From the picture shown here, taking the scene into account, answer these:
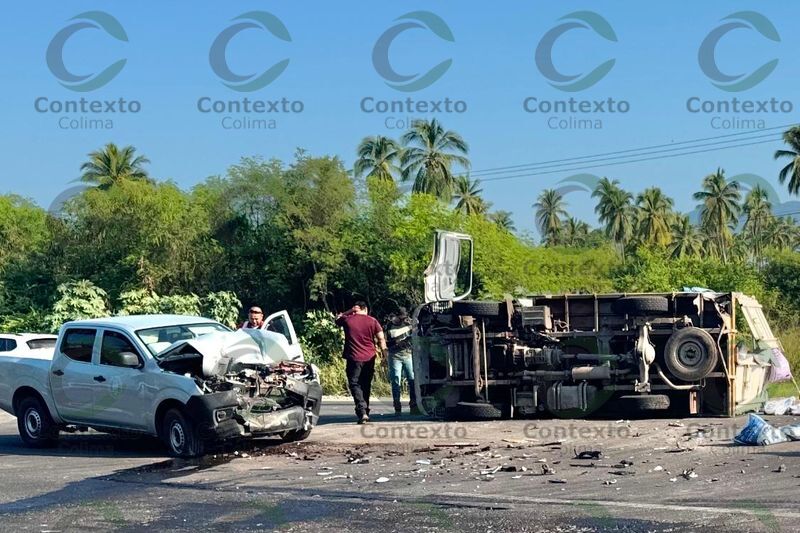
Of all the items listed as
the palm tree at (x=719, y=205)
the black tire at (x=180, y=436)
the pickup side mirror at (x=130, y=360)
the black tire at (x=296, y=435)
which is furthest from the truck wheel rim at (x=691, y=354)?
the palm tree at (x=719, y=205)

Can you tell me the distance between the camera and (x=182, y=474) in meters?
10.8

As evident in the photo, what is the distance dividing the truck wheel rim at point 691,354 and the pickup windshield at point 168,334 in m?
5.86

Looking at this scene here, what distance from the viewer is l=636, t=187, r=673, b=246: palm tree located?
81062mm

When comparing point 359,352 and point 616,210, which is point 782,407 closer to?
point 359,352

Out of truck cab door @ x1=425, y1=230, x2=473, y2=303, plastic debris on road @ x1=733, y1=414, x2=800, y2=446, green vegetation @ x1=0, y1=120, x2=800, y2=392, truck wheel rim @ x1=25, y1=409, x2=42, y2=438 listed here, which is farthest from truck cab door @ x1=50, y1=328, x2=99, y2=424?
green vegetation @ x1=0, y1=120, x2=800, y2=392

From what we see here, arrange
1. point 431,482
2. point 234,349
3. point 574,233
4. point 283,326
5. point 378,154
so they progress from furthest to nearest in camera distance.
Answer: point 574,233 → point 378,154 → point 283,326 → point 234,349 → point 431,482

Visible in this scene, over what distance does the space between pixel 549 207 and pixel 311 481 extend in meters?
94.3

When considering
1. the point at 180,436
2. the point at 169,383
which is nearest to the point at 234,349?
the point at 169,383

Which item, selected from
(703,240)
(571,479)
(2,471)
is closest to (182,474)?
(2,471)

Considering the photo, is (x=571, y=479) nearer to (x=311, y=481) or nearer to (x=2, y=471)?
(x=311, y=481)

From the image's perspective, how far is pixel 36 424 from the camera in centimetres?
1359

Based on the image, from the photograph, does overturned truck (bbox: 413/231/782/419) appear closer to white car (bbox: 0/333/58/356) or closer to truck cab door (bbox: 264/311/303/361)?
truck cab door (bbox: 264/311/303/361)

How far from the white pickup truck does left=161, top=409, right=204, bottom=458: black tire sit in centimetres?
1

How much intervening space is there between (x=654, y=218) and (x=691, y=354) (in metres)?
70.1
